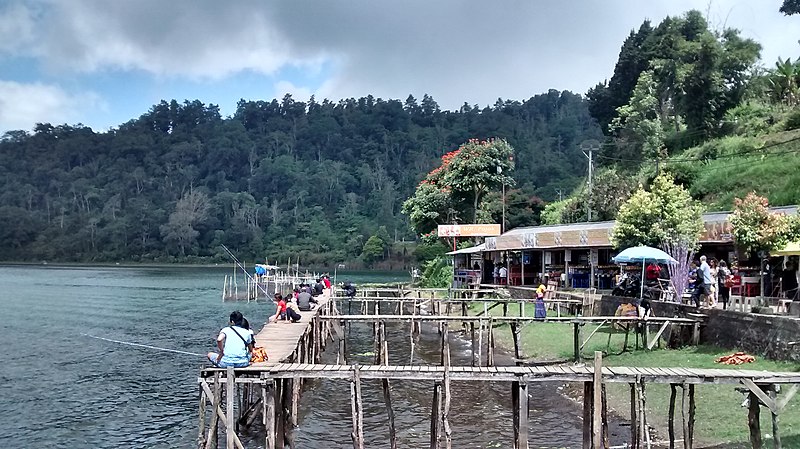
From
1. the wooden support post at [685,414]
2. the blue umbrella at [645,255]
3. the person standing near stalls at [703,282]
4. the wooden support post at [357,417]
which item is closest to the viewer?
the wooden support post at [685,414]

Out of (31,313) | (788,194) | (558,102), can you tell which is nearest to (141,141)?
(558,102)

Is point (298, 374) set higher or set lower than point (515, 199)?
lower

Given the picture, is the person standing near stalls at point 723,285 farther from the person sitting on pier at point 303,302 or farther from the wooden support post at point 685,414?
the person sitting on pier at point 303,302

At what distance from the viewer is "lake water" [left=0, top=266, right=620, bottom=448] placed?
18.0m

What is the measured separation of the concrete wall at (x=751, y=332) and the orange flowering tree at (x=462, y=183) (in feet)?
96.0

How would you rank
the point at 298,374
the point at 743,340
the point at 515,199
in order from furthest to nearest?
the point at 515,199, the point at 743,340, the point at 298,374

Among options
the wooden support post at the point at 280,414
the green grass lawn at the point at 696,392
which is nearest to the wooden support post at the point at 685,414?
the green grass lawn at the point at 696,392

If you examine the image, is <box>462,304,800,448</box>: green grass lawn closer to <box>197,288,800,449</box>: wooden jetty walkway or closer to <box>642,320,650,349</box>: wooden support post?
<box>642,320,650,349</box>: wooden support post

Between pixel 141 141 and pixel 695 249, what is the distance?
152536 millimetres

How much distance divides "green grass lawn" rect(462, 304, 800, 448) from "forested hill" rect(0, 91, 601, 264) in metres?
72.6

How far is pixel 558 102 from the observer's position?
173500 millimetres

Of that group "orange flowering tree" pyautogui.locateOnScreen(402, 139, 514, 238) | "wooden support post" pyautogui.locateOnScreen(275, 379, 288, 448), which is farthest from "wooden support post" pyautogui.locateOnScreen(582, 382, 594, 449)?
"orange flowering tree" pyautogui.locateOnScreen(402, 139, 514, 238)

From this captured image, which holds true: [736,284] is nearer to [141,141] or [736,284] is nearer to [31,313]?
[31,313]

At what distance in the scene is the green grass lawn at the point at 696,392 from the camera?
14.4 meters
